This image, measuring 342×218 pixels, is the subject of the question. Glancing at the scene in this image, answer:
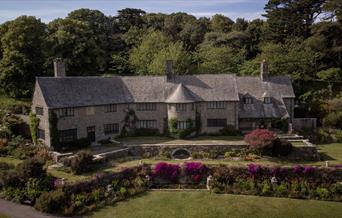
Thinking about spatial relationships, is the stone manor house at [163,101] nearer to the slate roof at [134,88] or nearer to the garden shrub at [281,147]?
the slate roof at [134,88]

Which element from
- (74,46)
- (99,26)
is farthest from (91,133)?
(99,26)

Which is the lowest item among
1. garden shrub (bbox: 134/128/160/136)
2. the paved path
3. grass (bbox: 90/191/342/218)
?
grass (bbox: 90/191/342/218)

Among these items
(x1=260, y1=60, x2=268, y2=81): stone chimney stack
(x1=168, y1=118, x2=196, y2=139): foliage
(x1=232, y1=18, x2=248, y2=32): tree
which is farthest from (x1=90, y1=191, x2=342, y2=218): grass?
(x1=232, y1=18, x2=248, y2=32): tree

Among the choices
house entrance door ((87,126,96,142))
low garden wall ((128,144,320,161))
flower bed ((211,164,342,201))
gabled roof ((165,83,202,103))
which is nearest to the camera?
flower bed ((211,164,342,201))

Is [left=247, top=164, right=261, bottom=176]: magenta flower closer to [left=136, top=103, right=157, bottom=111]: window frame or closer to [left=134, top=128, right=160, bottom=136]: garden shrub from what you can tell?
[left=134, top=128, right=160, bottom=136]: garden shrub

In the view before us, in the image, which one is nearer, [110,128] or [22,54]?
[110,128]

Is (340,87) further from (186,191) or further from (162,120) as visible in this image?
(186,191)

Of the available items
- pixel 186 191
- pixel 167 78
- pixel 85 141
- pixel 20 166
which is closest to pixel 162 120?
pixel 167 78

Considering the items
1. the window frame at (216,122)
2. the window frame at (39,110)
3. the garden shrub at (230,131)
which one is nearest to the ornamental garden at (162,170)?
the window frame at (39,110)

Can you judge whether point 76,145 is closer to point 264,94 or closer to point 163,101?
point 163,101
